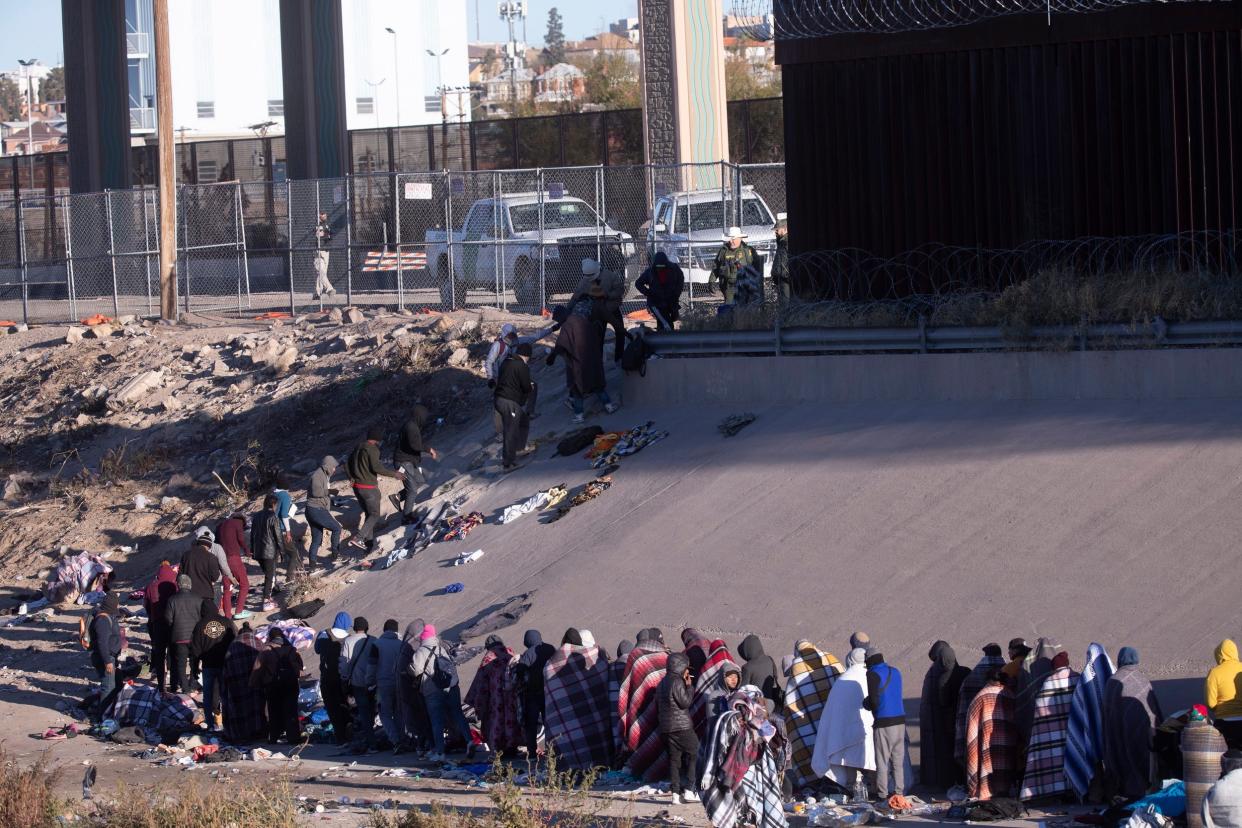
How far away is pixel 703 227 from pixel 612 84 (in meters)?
41.6

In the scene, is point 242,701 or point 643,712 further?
point 242,701

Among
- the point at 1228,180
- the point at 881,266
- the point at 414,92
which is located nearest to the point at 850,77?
the point at 881,266

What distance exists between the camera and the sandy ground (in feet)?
40.4

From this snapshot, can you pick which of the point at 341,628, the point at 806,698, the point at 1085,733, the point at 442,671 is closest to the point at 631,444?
the point at 341,628

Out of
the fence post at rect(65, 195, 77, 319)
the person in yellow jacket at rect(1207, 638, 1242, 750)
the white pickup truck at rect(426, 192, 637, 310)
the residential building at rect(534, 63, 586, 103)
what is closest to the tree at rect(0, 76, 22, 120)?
the residential building at rect(534, 63, 586, 103)

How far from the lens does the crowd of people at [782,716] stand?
32.6 feet

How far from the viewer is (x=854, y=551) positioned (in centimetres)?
1405

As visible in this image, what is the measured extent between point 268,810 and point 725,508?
678cm

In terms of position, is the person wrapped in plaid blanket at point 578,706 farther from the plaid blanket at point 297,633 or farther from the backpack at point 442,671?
the plaid blanket at point 297,633

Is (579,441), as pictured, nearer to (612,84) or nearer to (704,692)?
(704,692)

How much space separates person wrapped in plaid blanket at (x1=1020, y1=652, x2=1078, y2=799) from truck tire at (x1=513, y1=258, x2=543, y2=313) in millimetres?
15160

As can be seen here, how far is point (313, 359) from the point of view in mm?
24750

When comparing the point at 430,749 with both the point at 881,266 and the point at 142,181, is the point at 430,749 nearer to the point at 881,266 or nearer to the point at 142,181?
the point at 881,266

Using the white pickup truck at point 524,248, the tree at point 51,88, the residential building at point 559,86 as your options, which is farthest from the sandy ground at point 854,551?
the tree at point 51,88
